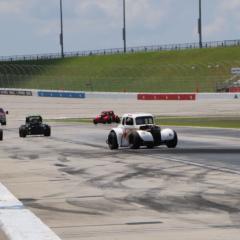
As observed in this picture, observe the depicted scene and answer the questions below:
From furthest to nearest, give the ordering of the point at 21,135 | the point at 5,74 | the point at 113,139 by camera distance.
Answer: the point at 5,74 < the point at 21,135 < the point at 113,139

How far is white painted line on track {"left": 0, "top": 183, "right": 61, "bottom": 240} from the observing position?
873cm

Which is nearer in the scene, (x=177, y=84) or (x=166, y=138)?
(x=166, y=138)

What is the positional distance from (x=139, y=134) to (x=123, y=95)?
62.0 metres

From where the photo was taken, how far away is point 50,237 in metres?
8.59

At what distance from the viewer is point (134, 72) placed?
101875mm

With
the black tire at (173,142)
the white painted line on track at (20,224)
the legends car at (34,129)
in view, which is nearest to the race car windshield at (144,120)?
the black tire at (173,142)

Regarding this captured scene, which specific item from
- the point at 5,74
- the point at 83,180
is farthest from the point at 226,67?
the point at 83,180

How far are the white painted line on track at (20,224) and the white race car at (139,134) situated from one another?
1347 centimetres

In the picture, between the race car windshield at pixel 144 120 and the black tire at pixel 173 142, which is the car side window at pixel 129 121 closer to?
the race car windshield at pixel 144 120

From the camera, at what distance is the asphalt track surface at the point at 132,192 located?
9.48m

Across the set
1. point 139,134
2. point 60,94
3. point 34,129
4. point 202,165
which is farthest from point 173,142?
point 60,94

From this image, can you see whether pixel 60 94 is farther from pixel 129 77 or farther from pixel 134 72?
pixel 134 72

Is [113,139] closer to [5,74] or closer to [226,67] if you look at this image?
[226,67]

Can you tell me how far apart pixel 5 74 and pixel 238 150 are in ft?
286
